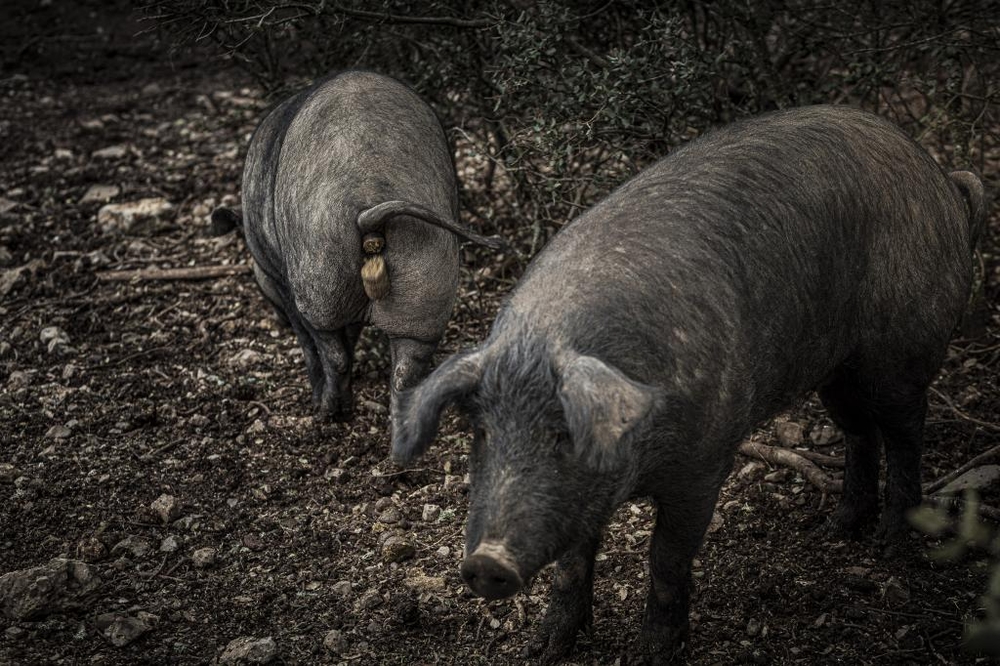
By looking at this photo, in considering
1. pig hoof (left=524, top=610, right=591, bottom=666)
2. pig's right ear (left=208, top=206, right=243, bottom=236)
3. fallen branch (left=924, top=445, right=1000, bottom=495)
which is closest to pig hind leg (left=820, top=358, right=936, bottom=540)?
fallen branch (left=924, top=445, right=1000, bottom=495)

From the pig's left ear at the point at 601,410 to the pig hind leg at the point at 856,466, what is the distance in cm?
159

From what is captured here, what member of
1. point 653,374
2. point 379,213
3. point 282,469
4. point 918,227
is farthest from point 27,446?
point 918,227

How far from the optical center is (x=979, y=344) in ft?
17.4

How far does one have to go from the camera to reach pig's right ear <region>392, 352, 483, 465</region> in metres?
2.98

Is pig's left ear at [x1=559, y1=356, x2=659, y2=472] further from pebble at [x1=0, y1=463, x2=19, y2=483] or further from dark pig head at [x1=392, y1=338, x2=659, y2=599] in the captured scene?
pebble at [x1=0, y1=463, x2=19, y2=483]

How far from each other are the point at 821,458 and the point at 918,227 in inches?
51.3

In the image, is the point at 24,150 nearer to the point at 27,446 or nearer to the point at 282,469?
the point at 27,446

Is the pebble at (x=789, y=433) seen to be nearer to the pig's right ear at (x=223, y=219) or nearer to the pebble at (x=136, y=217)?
the pig's right ear at (x=223, y=219)

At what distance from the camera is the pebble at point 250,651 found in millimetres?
3715

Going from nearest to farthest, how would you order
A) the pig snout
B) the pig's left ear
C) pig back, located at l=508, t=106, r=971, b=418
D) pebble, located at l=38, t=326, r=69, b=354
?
the pig's left ear → the pig snout → pig back, located at l=508, t=106, r=971, b=418 → pebble, located at l=38, t=326, r=69, b=354

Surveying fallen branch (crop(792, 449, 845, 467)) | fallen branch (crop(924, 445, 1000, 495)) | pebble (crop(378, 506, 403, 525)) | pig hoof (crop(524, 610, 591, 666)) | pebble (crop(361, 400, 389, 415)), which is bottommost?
pebble (crop(378, 506, 403, 525))

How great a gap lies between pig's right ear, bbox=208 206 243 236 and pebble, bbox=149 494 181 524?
1.47 meters

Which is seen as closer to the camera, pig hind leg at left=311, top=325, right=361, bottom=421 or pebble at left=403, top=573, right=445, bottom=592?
pebble at left=403, top=573, right=445, bottom=592

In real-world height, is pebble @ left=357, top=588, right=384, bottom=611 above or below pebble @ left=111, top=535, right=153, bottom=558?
above
